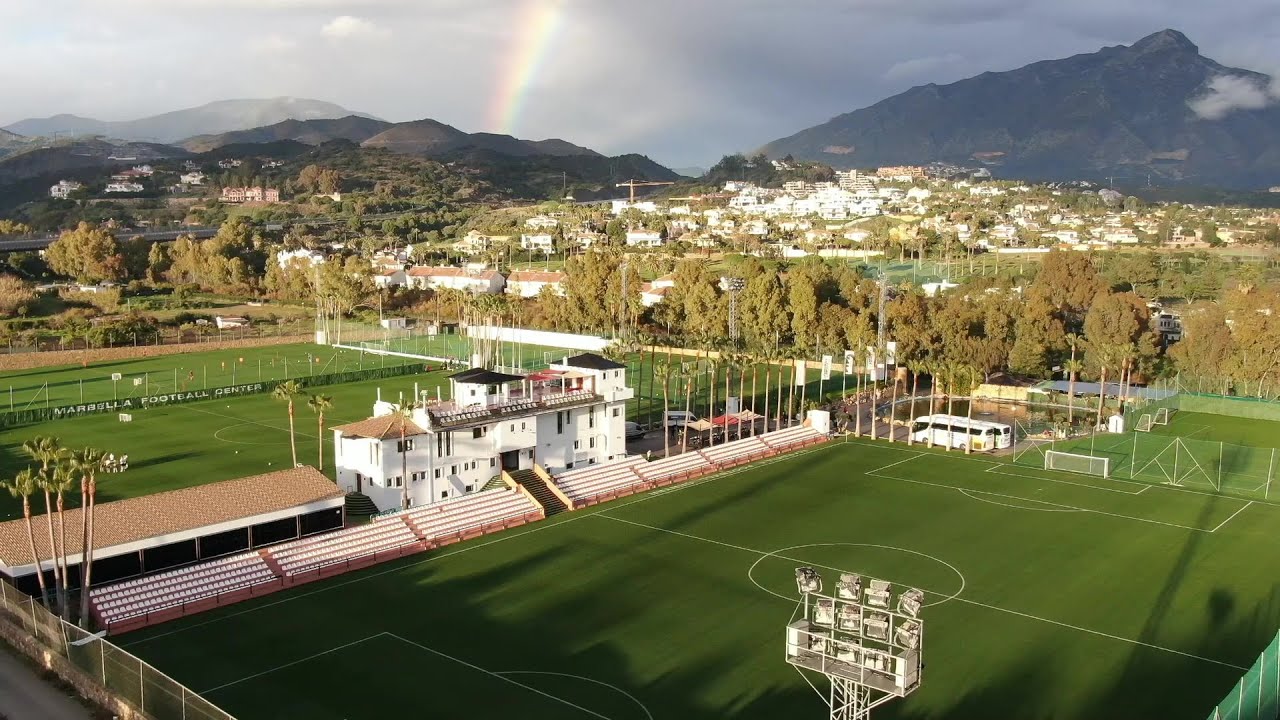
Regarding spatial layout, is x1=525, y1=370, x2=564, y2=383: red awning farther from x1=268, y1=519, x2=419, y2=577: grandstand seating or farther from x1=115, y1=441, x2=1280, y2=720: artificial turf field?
x1=268, y1=519, x2=419, y2=577: grandstand seating

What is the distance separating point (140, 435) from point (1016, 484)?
1845 inches

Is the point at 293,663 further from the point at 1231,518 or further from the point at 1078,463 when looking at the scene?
the point at 1078,463

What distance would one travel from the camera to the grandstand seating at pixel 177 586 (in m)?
30.5

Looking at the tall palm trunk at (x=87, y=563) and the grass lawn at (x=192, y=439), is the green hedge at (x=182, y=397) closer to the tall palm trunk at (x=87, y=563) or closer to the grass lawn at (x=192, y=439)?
the grass lawn at (x=192, y=439)

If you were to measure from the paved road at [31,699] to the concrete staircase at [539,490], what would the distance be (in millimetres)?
20276

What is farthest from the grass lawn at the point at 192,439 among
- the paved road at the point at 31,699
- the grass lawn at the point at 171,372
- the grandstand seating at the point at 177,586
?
Result: the paved road at the point at 31,699

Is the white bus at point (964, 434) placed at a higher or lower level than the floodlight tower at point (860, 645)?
lower

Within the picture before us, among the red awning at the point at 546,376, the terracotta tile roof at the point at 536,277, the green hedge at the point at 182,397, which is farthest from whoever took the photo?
the terracotta tile roof at the point at 536,277

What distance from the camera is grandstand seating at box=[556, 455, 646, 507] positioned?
44625mm

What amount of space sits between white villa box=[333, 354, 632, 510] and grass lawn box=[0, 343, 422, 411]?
106 ft

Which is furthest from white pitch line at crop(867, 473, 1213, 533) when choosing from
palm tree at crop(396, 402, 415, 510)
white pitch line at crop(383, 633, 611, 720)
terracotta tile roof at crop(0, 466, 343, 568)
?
white pitch line at crop(383, 633, 611, 720)

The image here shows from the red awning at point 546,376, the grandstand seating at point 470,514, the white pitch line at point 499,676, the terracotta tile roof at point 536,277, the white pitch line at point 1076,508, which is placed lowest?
the white pitch line at point 1076,508

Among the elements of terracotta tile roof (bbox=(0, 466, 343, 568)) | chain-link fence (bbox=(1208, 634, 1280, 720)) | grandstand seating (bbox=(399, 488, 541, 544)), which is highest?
chain-link fence (bbox=(1208, 634, 1280, 720))

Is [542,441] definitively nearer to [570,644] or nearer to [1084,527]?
[570,644]
